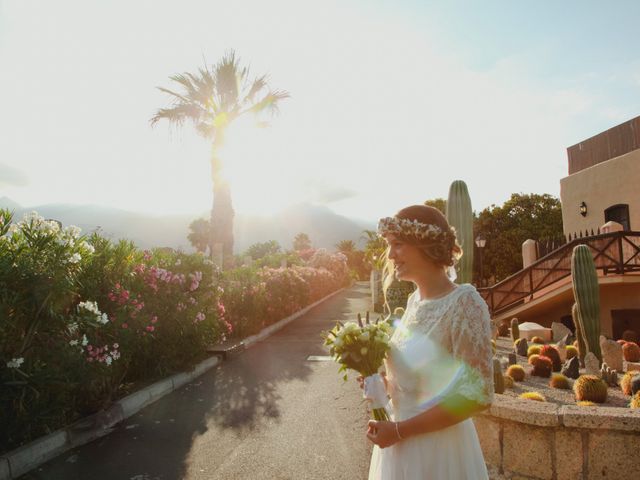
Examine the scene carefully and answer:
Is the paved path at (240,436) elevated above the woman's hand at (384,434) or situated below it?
below

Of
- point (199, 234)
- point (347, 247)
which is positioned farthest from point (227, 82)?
point (199, 234)

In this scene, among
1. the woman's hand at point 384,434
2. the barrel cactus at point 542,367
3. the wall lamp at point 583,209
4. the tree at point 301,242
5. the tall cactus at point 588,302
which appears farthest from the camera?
the tree at point 301,242

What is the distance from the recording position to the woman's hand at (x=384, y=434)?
2.03 m

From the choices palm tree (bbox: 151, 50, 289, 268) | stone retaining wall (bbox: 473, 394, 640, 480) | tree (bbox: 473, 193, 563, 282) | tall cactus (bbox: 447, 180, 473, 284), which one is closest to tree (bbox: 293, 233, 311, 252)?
tree (bbox: 473, 193, 563, 282)

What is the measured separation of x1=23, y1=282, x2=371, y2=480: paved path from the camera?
14.9ft

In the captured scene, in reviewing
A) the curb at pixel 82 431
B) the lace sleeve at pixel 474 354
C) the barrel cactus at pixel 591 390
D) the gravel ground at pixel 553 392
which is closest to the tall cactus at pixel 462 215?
the gravel ground at pixel 553 392

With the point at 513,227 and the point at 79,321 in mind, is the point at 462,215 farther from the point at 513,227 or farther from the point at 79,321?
the point at 513,227

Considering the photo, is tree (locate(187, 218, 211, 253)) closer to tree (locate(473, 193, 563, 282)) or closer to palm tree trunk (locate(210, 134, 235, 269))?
tree (locate(473, 193, 563, 282))

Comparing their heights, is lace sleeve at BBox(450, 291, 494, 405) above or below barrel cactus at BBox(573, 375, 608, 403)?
above

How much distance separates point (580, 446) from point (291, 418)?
11.5 ft

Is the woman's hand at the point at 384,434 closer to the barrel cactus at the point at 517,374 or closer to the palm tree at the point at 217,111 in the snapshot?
the barrel cactus at the point at 517,374

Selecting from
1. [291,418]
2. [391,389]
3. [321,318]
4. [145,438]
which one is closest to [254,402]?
[291,418]

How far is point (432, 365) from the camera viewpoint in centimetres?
209

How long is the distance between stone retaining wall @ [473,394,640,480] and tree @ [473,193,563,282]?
102 ft
